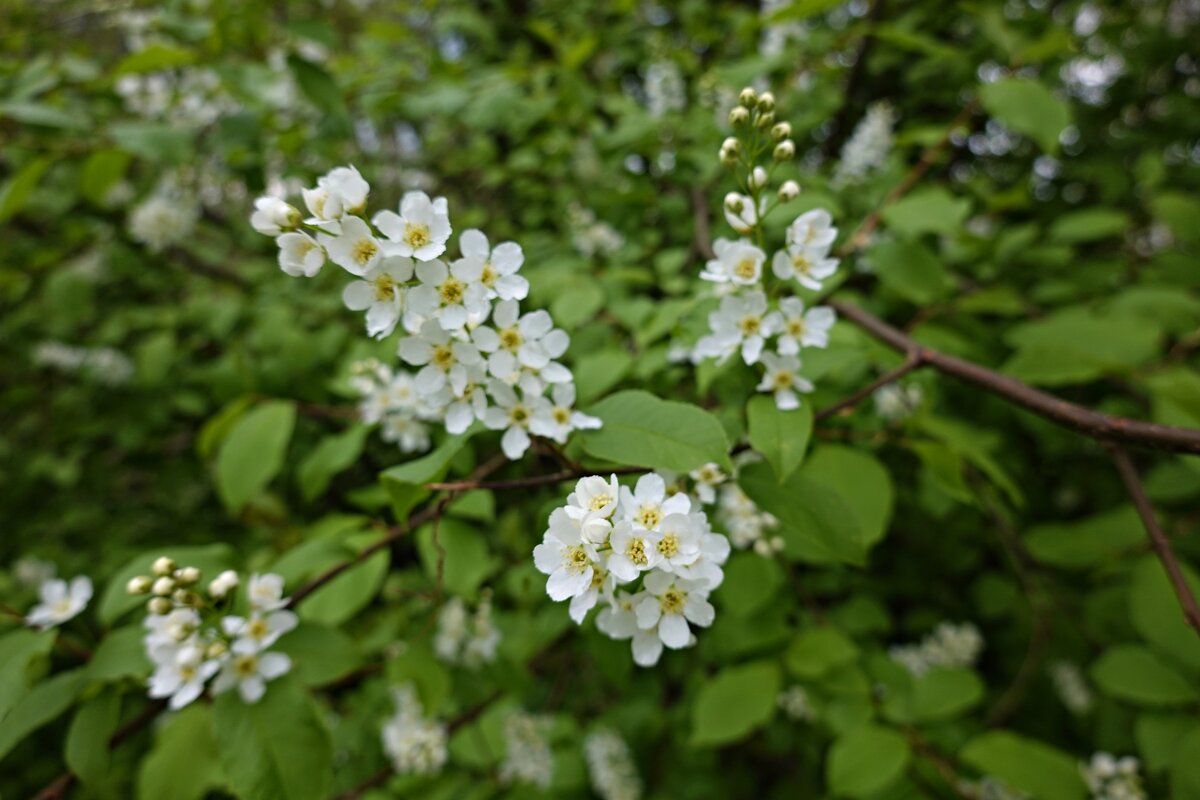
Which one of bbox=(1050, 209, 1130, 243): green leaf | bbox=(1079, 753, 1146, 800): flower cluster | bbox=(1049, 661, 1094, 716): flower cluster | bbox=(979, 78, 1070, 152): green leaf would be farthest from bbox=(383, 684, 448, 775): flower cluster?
bbox=(1050, 209, 1130, 243): green leaf

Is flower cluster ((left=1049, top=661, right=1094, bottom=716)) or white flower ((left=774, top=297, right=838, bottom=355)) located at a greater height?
white flower ((left=774, top=297, right=838, bottom=355))

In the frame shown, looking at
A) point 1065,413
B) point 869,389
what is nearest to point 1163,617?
point 1065,413

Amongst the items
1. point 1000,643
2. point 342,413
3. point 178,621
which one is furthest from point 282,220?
point 1000,643

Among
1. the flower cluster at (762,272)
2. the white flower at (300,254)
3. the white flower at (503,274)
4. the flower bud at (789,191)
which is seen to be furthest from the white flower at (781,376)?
the white flower at (300,254)

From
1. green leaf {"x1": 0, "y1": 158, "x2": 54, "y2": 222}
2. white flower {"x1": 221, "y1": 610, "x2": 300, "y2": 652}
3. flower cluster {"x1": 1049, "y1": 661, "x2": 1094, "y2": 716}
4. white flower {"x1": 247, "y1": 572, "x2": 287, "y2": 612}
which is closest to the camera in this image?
white flower {"x1": 221, "y1": 610, "x2": 300, "y2": 652}

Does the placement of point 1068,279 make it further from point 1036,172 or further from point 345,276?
point 345,276

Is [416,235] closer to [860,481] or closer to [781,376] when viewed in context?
[781,376]

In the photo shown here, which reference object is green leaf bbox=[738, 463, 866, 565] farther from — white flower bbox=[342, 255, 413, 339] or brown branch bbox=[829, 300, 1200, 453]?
white flower bbox=[342, 255, 413, 339]
